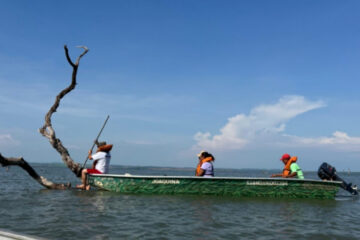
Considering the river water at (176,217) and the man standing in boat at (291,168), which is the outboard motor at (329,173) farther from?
the river water at (176,217)

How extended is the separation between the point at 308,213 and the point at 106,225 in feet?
19.1

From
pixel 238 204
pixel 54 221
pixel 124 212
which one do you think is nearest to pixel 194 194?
pixel 238 204

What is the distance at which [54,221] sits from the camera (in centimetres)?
701

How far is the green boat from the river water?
357 millimetres


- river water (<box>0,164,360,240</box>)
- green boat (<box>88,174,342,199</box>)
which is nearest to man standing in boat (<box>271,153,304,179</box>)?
green boat (<box>88,174,342,199</box>)

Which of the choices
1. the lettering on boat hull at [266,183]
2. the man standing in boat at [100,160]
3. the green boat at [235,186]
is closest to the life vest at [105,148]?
the man standing in boat at [100,160]

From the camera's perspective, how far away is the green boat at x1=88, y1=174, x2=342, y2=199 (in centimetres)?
1145

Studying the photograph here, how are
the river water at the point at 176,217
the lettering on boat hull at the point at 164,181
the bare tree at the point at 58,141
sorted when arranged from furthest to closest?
1. the bare tree at the point at 58,141
2. the lettering on boat hull at the point at 164,181
3. the river water at the point at 176,217

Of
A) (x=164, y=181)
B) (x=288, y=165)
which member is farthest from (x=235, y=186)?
(x=164, y=181)

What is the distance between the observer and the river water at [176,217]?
619 cm

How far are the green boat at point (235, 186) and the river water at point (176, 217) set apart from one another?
14.1 inches

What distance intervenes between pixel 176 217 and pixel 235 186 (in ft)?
14.1

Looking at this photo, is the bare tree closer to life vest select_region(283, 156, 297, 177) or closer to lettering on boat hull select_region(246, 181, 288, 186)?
lettering on boat hull select_region(246, 181, 288, 186)

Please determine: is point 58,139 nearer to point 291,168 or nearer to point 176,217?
point 176,217
